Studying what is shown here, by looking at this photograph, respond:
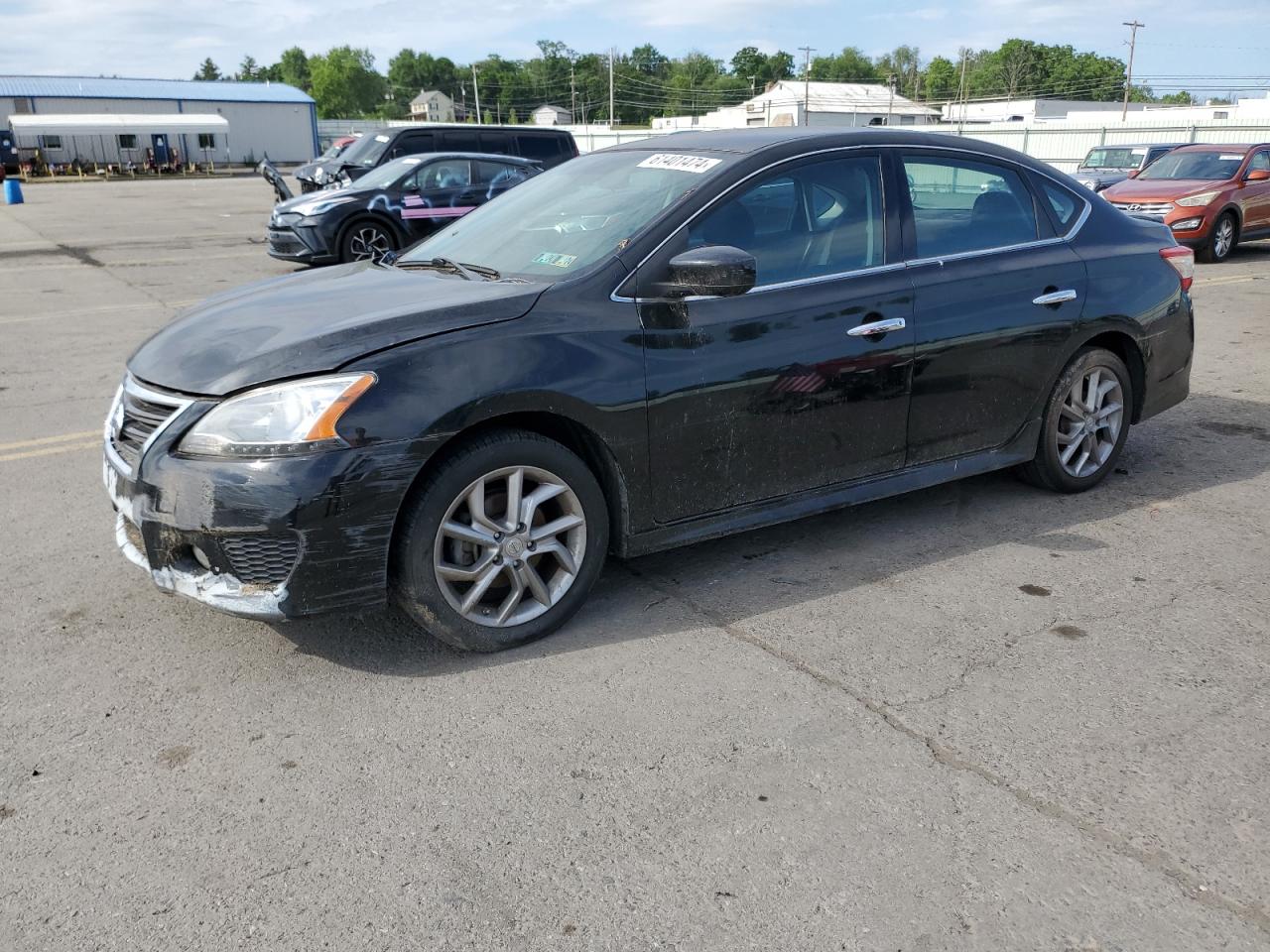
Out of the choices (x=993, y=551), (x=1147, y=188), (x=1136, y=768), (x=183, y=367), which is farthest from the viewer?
(x=1147, y=188)

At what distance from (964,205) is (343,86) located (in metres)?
146

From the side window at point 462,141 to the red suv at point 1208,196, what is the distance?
995 cm

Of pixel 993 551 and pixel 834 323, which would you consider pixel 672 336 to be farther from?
pixel 993 551

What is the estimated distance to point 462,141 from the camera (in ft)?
58.2

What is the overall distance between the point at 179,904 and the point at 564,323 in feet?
6.87

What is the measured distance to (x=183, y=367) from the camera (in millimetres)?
3551

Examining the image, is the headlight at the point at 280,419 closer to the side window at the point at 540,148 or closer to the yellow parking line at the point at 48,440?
the yellow parking line at the point at 48,440

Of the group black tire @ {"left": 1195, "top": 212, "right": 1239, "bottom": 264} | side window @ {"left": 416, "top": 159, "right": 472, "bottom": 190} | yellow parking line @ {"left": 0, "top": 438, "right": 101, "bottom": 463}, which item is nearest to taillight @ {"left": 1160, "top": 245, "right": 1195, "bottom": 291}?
yellow parking line @ {"left": 0, "top": 438, "right": 101, "bottom": 463}

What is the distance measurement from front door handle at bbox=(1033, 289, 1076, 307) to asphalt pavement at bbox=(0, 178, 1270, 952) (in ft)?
3.26

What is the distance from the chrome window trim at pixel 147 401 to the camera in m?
3.38

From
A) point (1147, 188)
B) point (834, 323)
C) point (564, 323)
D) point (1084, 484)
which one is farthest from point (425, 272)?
point (1147, 188)

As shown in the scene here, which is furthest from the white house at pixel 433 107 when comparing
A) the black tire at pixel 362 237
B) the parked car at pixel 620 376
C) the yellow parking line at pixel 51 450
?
the parked car at pixel 620 376

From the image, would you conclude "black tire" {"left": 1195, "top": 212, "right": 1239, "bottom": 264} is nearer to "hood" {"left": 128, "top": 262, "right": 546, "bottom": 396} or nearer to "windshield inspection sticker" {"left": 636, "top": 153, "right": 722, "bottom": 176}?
"windshield inspection sticker" {"left": 636, "top": 153, "right": 722, "bottom": 176}

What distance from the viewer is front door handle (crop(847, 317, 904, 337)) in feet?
13.9
